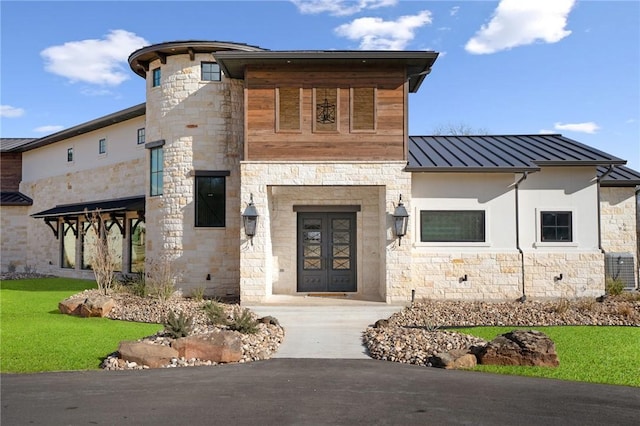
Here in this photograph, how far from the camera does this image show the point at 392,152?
13.6 metres

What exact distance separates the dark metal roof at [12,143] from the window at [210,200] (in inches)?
652

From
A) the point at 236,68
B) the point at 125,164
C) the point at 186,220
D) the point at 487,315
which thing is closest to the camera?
the point at 487,315

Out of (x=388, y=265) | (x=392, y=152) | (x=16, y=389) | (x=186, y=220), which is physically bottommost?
(x=16, y=389)

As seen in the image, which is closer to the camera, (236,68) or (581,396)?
(581,396)

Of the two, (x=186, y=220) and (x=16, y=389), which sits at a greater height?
(x=186, y=220)

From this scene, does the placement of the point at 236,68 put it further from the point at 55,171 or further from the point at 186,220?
the point at 55,171

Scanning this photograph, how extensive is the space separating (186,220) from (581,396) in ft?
37.9

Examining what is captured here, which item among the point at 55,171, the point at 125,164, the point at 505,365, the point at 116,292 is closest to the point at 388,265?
the point at 505,365

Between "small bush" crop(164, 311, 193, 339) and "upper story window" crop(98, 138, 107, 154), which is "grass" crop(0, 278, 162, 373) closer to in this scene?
"small bush" crop(164, 311, 193, 339)

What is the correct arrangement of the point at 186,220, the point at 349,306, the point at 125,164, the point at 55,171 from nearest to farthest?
the point at 349,306 < the point at 186,220 < the point at 125,164 < the point at 55,171

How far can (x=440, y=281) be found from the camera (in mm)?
13977

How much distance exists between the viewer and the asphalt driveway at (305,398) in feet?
17.6

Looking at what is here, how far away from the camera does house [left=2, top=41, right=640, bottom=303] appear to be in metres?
13.5

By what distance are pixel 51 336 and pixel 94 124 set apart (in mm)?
13491
